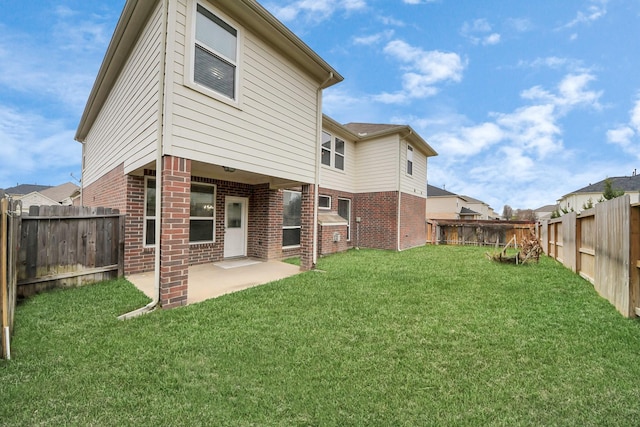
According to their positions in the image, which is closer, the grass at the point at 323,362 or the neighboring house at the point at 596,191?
the grass at the point at 323,362

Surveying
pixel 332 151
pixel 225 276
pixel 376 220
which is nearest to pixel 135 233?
pixel 225 276

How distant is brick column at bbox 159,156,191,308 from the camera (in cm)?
423

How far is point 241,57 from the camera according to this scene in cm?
532

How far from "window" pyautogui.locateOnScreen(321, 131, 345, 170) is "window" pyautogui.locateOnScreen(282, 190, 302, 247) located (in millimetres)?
2362

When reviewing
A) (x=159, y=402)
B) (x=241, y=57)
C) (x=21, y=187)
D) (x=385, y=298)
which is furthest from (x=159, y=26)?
(x=21, y=187)

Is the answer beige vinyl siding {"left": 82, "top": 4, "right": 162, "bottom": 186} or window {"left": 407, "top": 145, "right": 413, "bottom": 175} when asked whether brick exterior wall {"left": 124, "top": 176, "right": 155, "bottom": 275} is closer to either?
beige vinyl siding {"left": 82, "top": 4, "right": 162, "bottom": 186}

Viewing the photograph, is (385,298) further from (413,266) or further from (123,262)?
(123,262)

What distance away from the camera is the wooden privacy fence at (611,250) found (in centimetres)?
393

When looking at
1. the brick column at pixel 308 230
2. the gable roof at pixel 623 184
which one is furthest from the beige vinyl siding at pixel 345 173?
the gable roof at pixel 623 184

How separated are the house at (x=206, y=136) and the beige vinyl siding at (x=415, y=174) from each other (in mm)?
3637

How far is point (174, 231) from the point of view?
4.32m

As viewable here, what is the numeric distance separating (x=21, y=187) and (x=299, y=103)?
52724 millimetres

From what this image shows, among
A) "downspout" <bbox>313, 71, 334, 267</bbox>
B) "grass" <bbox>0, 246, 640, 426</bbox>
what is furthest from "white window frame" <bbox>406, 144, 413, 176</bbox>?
"grass" <bbox>0, 246, 640, 426</bbox>

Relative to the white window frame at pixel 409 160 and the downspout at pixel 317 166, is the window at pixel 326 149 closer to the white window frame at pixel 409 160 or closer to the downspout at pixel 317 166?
the downspout at pixel 317 166
